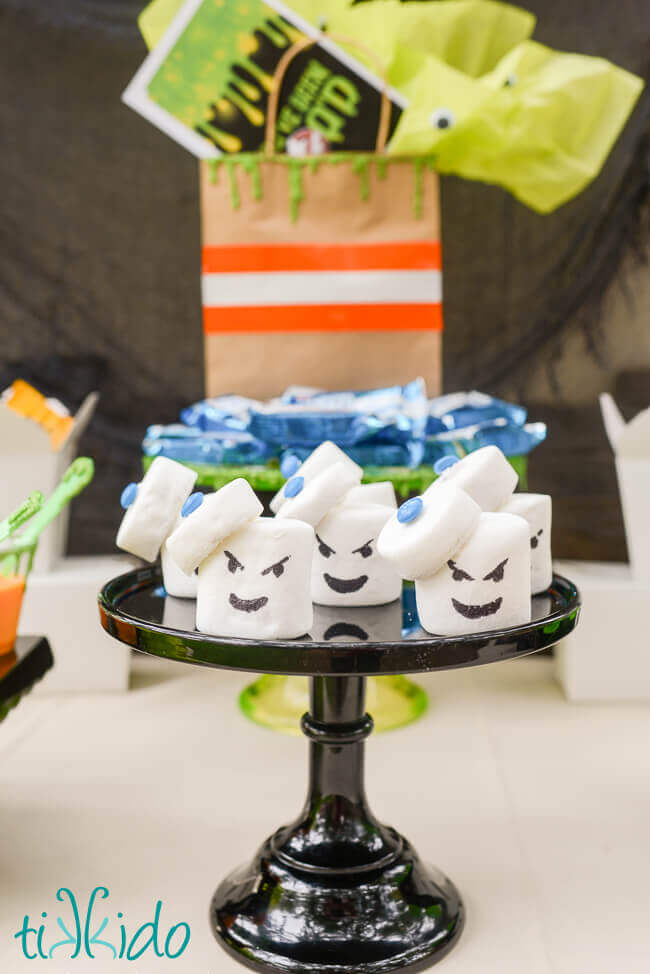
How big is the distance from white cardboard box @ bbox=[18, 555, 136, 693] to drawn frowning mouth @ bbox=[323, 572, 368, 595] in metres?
0.89

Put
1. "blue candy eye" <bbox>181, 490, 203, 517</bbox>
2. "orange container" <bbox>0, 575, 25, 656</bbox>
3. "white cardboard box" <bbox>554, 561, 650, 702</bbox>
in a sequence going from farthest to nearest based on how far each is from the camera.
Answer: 1. "white cardboard box" <bbox>554, 561, 650, 702</bbox>
2. "orange container" <bbox>0, 575, 25, 656</bbox>
3. "blue candy eye" <bbox>181, 490, 203, 517</bbox>

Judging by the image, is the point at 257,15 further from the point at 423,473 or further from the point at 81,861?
the point at 81,861

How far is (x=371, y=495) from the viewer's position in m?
1.11

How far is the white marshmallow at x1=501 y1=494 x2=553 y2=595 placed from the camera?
1.02 metres

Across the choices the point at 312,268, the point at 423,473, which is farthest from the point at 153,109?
the point at 423,473

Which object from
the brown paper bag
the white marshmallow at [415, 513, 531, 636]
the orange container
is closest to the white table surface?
the orange container

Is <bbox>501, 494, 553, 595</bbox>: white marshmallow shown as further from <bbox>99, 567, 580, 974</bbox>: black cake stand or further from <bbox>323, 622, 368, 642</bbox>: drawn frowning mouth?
<bbox>323, 622, 368, 642</bbox>: drawn frowning mouth

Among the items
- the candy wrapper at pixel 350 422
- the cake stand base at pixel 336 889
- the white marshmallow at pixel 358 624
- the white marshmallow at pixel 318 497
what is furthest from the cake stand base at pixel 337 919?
the candy wrapper at pixel 350 422

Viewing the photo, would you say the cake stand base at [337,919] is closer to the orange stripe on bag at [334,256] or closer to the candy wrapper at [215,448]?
the candy wrapper at [215,448]

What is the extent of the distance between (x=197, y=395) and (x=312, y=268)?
0.53 m

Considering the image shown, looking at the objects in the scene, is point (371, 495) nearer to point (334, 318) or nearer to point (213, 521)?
point (213, 521)

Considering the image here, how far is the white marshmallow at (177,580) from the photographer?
1.02 m

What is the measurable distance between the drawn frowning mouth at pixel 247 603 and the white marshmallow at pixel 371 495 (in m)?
0.23

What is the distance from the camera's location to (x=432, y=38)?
5.61 ft
